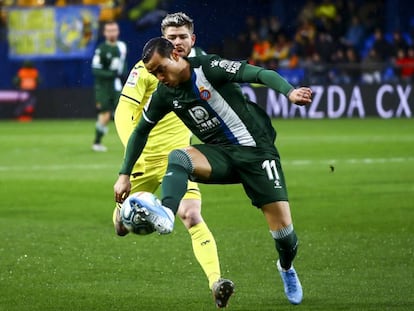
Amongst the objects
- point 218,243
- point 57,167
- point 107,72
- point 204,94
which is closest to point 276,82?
point 204,94

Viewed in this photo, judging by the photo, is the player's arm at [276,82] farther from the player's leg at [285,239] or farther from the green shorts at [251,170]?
the player's leg at [285,239]

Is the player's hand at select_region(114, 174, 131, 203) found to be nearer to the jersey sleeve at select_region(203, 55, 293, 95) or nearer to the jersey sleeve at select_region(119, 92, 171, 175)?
the jersey sleeve at select_region(119, 92, 171, 175)

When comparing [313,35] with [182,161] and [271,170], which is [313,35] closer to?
[271,170]

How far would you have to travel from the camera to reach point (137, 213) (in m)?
6.78

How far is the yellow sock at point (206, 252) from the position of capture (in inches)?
308

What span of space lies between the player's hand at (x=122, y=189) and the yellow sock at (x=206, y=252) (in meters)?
0.60

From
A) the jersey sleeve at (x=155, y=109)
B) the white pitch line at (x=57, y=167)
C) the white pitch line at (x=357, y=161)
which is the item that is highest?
the jersey sleeve at (x=155, y=109)

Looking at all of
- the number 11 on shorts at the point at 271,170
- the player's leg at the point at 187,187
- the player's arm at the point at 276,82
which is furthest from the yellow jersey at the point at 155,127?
the player's arm at the point at 276,82

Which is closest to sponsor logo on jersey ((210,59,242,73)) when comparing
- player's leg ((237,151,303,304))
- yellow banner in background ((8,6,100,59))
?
player's leg ((237,151,303,304))

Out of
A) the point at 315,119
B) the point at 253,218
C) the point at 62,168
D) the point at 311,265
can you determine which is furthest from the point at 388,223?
the point at 315,119

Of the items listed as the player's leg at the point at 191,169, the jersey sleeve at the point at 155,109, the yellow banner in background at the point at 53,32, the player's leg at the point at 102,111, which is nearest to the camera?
the player's leg at the point at 191,169

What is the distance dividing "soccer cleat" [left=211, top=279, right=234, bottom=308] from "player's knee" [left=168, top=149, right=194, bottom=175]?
2.51 feet

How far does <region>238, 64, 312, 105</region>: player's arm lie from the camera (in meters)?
6.99

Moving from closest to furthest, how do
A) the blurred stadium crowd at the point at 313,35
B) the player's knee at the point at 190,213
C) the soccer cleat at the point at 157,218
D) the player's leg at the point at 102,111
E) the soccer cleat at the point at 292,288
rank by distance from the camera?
the soccer cleat at the point at 157,218, the soccer cleat at the point at 292,288, the player's knee at the point at 190,213, the player's leg at the point at 102,111, the blurred stadium crowd at the point at 313,35
